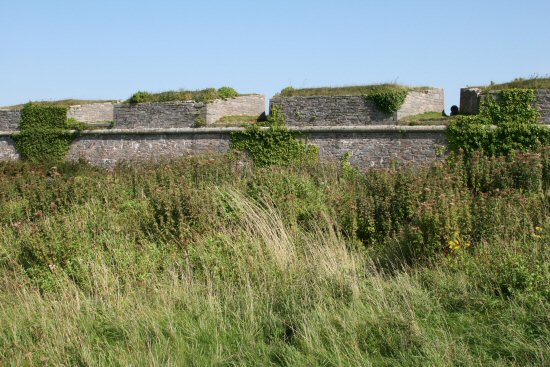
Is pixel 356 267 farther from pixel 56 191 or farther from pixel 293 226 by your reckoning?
pixel 56 191

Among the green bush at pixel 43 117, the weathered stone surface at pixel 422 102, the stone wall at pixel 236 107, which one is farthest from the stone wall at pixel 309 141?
the green bush at pixel 43 117

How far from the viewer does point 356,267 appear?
6.86 metres

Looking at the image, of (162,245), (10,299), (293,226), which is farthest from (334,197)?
(10,299)

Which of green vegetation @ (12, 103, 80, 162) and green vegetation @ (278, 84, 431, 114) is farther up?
green vegetation @ (278, 84, 431, 114)

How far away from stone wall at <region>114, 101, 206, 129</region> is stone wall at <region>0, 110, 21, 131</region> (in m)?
4.07

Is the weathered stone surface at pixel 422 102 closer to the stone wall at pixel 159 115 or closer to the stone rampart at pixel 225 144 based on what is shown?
the stone rampart at pixel 225 144

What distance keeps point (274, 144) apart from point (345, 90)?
241 cm

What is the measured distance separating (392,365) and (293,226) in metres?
3.49

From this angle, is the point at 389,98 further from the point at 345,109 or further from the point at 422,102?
the point at 422,102

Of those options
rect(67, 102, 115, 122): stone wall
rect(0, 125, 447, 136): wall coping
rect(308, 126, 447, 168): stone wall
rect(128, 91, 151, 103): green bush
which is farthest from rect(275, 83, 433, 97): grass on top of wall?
rect(67, 102, 115, 122): stone wall

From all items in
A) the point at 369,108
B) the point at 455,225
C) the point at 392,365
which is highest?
the point at 369,108

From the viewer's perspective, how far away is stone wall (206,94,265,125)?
1914cm

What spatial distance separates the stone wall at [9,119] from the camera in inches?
864

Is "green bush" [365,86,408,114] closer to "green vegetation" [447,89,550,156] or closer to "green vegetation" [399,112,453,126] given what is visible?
"green vegetation" [399,112,453,126]
